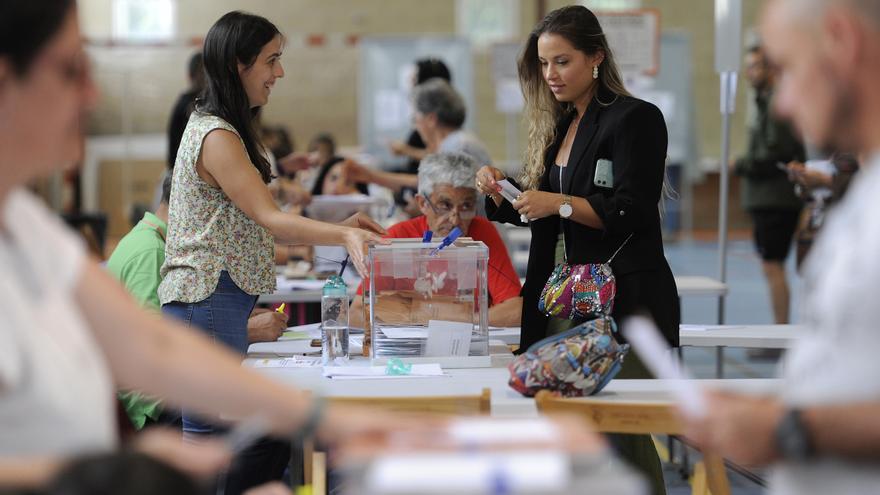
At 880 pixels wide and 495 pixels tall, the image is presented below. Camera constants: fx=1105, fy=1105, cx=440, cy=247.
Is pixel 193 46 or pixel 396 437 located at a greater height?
pixel 193 46

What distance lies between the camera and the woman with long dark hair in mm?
2957

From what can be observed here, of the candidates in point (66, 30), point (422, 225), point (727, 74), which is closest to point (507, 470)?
point (66, 30)

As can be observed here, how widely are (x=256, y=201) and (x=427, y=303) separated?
518 mm

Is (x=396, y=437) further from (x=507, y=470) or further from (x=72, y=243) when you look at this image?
(x=72, y=243)

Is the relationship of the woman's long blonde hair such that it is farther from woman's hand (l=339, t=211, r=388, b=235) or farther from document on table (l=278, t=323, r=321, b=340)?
document on table (l=278, t=323, r=321, b=340)

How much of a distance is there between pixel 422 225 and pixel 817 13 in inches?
95.8

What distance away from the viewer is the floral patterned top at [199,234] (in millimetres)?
2883

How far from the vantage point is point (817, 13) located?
1357mm

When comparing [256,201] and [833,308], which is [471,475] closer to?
[833,308]

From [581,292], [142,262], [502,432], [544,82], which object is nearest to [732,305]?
[544,82]

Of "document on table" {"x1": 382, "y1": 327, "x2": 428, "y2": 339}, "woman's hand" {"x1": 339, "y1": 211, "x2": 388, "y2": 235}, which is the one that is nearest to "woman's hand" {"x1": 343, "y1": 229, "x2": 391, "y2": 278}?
"document on table" {"x1": 382, "y1": 327, "x2": 428, "y2": 339}

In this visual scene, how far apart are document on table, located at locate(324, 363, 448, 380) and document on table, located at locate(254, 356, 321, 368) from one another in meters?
0.09

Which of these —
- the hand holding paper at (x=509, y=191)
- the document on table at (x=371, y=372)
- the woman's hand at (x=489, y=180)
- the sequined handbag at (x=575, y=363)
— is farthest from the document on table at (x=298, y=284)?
the sequined handbag at (x=575, y=363)

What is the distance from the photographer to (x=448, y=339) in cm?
285
